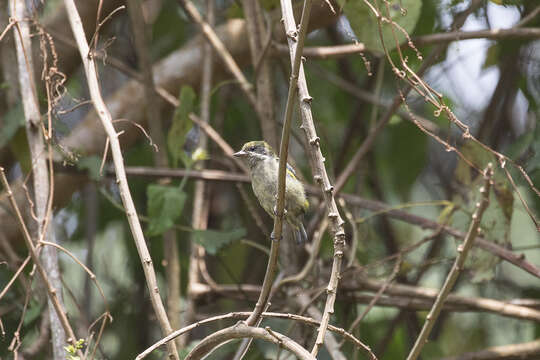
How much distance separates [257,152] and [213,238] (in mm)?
493

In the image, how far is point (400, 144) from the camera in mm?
4891

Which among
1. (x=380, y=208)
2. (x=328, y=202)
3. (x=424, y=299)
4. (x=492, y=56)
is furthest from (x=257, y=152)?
(x=492, y=56)

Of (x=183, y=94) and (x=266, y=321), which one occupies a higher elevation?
(x=183, y=94)

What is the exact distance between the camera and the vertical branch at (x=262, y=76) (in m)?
3.50

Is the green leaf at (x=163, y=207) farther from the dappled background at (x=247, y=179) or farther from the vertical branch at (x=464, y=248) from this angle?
the vertical branch at (x=464, y=248)

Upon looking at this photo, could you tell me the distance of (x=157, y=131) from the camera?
3.83m

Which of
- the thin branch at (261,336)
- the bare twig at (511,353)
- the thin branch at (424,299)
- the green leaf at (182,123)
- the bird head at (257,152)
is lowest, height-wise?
the bare twig at (511,353)

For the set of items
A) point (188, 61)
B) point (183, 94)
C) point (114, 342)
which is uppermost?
point (188, 61)

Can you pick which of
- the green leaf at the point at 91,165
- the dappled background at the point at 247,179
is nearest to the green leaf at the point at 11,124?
the dappled background at the point at 247,179

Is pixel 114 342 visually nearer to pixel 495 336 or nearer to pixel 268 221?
pixel 268 221

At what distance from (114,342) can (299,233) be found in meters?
2.14

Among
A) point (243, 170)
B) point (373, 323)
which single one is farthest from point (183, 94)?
point (373, 323)

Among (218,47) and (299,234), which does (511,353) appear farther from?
(218,47)

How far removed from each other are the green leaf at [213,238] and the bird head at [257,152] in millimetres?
423
